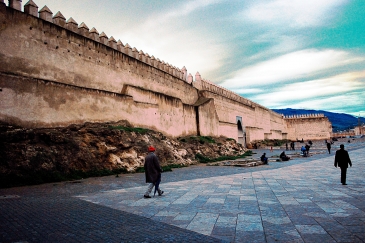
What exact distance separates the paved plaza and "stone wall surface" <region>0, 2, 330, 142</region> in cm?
510

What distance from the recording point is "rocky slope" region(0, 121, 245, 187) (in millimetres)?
9923

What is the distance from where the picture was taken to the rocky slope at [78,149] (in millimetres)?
9923

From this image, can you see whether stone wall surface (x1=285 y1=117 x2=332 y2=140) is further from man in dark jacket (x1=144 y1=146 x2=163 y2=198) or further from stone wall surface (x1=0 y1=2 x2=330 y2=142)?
man in dark jacket (x1=144 y1=146 x2=163 y2=198)

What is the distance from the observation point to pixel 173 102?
73.8 ft

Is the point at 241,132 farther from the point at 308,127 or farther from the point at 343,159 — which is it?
the point at 343,159

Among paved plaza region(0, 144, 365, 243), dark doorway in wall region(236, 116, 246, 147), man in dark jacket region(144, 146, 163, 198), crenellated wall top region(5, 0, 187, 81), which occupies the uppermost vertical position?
crenellated wall top region(5, 0, 187, 81)

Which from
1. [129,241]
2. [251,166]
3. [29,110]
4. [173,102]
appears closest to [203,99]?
[173,102]

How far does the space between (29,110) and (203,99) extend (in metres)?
20.2

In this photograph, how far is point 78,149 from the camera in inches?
477

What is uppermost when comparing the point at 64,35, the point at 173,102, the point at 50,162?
the point at 64,35

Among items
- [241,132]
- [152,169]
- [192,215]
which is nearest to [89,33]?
[152,169]

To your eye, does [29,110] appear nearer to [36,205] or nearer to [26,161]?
[26,161]

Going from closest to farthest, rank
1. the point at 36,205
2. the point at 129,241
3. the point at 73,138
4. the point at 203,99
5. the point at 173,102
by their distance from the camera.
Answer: the point at 129,241
the point at 36,205
the point at 73,138
the point at 173,102
the point at 203,99

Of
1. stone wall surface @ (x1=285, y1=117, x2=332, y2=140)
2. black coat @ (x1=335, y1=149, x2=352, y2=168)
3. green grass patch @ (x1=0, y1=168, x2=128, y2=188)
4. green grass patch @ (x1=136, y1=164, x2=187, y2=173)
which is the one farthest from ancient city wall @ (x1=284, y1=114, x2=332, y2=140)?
green grass patch @ (x1=0, y1=168, x2=128, y2=188)
